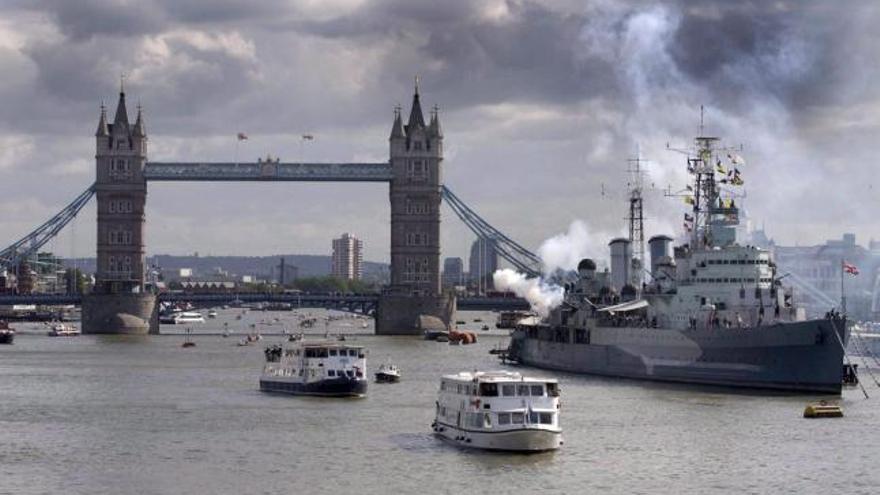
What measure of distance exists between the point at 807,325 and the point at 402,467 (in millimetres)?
29239

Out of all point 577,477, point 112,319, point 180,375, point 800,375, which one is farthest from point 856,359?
point 112,319

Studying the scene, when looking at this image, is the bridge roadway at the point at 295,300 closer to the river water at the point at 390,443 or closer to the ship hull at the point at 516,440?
the river water at the point at 390,443

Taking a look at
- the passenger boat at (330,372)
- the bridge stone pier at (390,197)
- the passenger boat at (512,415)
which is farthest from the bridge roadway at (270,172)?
the passenger boat at (512,415)

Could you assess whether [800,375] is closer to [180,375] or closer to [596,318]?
[596,318]

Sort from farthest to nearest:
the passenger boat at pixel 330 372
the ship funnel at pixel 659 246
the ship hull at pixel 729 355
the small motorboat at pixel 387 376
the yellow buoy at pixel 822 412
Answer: the ship funnel at pixel 659 246 → the small motorboat at pixel 387 376 → the passenger boat at pixel 330 372 → the ship hull at pixel 729 355 → the yellow buoy at pixel 822 412

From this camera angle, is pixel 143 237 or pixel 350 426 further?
pixel 143 237

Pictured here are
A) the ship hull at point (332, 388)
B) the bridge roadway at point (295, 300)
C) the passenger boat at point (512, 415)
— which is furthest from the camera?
the bridge roadway at point (295, 300)

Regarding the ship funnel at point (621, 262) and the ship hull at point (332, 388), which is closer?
the ship hull at point (332, 388)

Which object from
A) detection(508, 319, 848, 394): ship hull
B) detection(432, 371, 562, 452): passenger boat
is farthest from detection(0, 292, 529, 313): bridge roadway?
detection(432, 371, 562, 452): passenger boat

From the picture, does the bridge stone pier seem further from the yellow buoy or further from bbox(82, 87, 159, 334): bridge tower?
the yellow buoy

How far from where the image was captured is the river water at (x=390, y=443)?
183ft

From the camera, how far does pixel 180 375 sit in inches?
4043

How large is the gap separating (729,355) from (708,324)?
11.3 ft

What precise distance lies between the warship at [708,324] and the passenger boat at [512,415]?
928 inches
